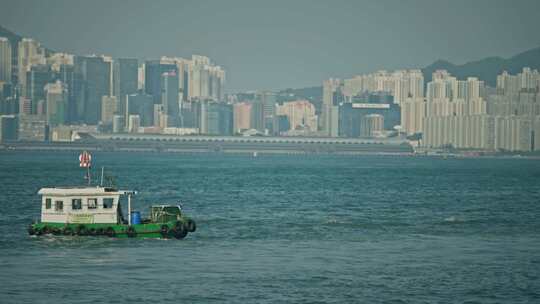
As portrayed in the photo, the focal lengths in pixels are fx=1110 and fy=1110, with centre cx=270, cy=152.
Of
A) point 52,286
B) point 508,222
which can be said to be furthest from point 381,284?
point 508,222

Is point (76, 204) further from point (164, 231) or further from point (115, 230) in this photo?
point (164, 231)

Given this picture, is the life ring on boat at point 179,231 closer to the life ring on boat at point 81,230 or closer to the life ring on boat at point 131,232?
the life ring on boat at point 131,232

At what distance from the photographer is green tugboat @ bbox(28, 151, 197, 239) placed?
45906 millimetres

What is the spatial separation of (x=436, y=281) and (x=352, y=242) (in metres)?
11.1

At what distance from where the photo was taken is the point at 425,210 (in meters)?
66.6

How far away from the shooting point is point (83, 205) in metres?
46.2

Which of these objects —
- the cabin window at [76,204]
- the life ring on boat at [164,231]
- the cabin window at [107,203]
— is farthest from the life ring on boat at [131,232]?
the cabin window at [76,204]

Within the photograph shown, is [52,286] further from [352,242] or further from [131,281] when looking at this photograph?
[352,242]

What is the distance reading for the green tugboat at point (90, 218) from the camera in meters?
45.9

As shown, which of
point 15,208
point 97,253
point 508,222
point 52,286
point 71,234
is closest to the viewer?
point 52,286

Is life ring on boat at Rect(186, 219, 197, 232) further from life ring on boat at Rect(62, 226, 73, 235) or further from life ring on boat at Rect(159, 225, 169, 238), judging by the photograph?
life ring on boat at Rect(62, 226, 73, 235)

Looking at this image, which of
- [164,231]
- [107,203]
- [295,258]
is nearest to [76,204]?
[107,203]

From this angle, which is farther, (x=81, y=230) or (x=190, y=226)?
(x=190, y=226)

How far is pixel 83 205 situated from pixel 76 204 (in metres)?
0.31
